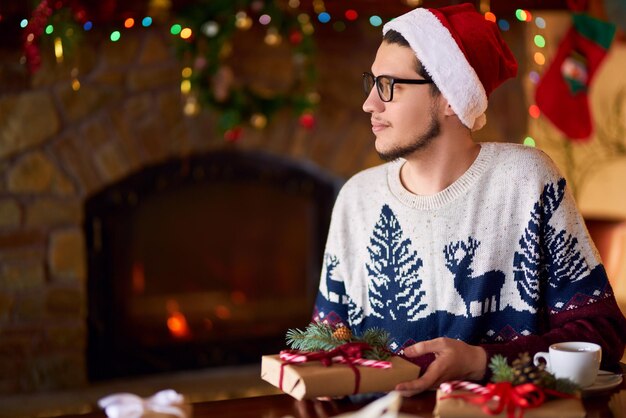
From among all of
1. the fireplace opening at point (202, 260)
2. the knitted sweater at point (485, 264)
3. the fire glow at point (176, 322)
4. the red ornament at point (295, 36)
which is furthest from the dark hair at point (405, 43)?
the fire glow at point (176, 322)

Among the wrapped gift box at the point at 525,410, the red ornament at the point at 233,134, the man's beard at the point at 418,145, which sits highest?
the red ornament at the point at 233,134

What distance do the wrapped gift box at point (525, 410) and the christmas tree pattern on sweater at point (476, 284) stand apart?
43cm

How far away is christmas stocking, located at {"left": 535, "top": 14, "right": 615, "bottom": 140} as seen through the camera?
3.42 metres

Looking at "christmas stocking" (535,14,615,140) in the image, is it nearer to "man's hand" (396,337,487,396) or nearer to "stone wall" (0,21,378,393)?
"stone wall" (0,21,378,393)

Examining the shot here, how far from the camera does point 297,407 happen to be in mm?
1254

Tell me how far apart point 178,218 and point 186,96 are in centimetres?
51

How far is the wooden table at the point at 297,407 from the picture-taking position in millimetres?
1216

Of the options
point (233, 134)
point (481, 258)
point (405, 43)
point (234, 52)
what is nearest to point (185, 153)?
point (233, 134)

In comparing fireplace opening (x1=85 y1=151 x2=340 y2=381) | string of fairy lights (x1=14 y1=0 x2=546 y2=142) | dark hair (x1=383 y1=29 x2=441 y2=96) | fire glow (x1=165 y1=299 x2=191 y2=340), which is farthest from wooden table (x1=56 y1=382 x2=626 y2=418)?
fire glow (x1=165 y1=299 x2=191 y2=340)

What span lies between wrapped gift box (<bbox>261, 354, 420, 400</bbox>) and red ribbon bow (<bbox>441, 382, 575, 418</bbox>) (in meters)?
0.11

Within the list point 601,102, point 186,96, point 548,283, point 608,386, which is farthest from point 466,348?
point 601,102

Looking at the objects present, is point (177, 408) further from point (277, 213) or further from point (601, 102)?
point (601, 102)

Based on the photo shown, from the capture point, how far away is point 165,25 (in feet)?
10.3

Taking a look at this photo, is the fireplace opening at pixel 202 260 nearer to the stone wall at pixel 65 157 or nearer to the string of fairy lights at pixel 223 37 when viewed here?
the stone wall at pixel 65 157
